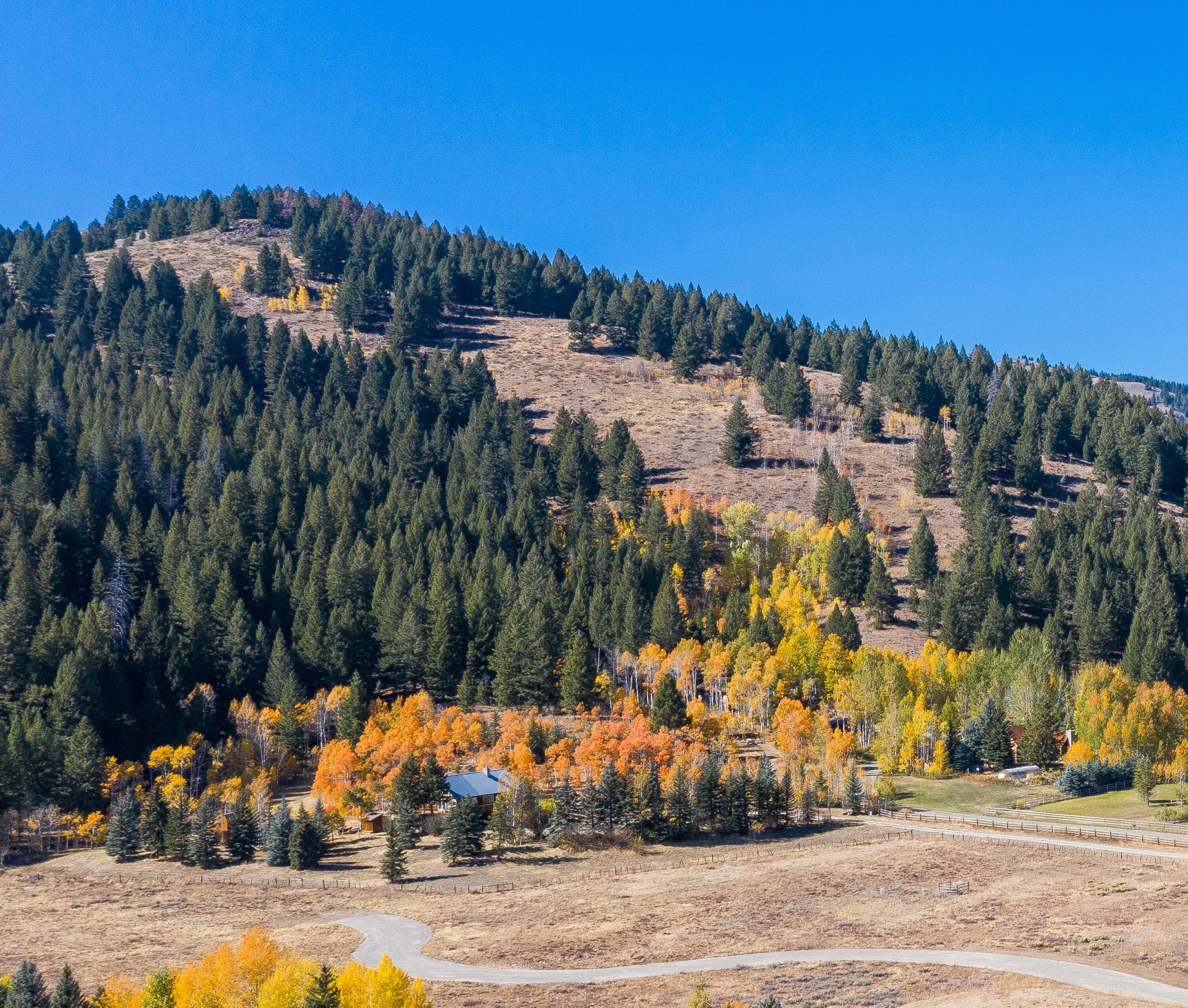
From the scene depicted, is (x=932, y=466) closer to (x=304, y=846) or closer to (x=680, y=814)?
(x=680, y=814)

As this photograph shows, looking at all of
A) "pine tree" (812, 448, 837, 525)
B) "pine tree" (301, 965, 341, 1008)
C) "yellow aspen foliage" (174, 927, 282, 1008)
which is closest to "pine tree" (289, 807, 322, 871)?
"yellow aspen foliage" (174, 927, 282, 1008)

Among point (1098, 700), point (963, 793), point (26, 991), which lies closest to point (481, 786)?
point (963, 793)

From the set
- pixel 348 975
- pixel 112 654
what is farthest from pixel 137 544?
pixel 348 975

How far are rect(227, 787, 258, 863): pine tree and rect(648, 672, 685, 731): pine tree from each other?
34627mm

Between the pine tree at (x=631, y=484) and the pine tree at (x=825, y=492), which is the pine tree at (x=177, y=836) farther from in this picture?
the pine tree at (x=825, y=492)

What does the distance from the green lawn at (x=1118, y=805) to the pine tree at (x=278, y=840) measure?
55685 mm

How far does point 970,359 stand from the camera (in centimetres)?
19375

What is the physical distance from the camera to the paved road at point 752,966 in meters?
43.2

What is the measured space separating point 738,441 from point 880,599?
45.2 meters

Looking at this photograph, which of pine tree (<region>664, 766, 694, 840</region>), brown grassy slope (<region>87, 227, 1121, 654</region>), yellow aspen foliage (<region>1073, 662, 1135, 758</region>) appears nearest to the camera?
pine tree (<region>664, 766, 694, 840</region>)

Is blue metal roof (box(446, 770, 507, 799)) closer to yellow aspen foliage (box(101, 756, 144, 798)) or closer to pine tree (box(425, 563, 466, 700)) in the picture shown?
pine tree (box(425, 563, 466, 700))

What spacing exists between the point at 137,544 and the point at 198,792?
120 ft

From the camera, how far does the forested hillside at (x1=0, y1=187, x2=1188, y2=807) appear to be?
96875mm

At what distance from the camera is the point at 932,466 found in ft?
474
